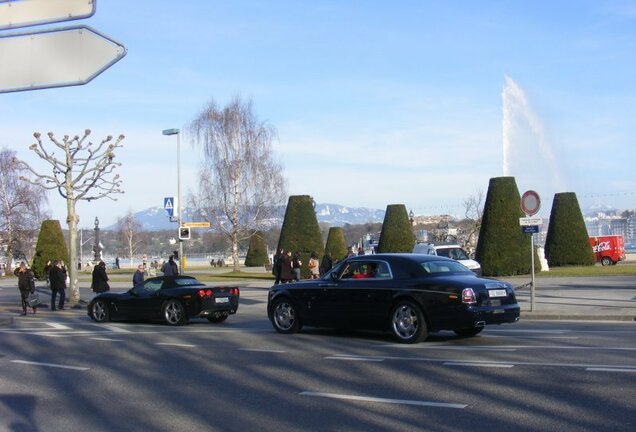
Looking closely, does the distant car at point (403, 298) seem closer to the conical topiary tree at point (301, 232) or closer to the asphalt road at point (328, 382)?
the asphalt road at point (328, 382)

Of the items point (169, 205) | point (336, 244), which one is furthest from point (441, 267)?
point (336, 244)

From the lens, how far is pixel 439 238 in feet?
244

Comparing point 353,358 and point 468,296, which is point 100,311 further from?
point 468,296

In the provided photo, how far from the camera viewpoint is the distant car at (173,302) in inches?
813

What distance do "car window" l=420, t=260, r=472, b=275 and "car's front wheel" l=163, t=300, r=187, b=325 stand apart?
25.8 ft

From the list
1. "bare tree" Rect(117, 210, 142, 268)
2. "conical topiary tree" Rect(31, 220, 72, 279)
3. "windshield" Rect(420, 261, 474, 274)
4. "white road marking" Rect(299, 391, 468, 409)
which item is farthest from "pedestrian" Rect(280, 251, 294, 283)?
"bare tree" Rect(117, 210, 142, 268)

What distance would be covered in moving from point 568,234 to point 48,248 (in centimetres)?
3351

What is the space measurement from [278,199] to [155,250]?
128011mm

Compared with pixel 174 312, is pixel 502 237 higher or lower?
higher

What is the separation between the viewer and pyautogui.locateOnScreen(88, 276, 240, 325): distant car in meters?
20.6

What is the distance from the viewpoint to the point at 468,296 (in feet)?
46.4

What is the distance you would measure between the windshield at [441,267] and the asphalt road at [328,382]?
1.27m

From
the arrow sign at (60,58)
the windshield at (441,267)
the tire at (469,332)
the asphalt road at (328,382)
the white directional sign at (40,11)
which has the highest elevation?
the white directional sign at (40,11)

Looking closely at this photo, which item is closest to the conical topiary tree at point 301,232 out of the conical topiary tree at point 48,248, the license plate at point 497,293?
the conical topiary tree at point 48,248
